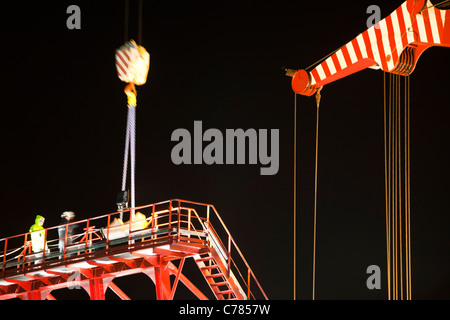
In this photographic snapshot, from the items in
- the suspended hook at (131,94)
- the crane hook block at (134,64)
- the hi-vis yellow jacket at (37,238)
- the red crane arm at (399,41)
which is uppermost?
the crane hook block at (134,64)

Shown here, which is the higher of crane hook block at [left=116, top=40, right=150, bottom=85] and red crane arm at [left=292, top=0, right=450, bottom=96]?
crane hook block at [left=116, top=40, right=150, bottom=85]

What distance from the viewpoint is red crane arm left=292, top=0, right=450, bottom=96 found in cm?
1212

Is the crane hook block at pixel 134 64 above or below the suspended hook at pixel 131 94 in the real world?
above

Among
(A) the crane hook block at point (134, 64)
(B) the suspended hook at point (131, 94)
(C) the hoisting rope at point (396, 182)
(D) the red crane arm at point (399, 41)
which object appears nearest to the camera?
(D) the red crane arm at point (399, 41)

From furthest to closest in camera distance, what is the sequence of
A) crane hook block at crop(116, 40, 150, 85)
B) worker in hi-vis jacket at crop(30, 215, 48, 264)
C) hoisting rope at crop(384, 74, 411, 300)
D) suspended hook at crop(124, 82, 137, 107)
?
crane hook block at crop(116, 40, 150, 85)
suspended hook at crop(124, 82, 137, 107)
worker in hi-vis jacket at crop(30, 215, 48, 264)
hoisting rope at crop(384, 74, 411, 300)

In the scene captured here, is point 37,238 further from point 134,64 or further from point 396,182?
point 396,182

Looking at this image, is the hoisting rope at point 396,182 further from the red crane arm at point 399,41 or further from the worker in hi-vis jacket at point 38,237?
the worker in hi-vis jacket at point 38,237

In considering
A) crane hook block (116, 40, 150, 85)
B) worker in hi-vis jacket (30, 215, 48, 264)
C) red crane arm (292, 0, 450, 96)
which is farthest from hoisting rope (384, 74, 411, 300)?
worker in hi-vis jacket (30, 215, 48, 264)

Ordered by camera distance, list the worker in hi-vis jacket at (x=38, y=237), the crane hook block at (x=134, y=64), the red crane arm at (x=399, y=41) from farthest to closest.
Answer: the crane hook block at (x=134, y=64), the worker in hi-vis jacket at (x=38, y=237), the red crane arm at (x=399, y=41)

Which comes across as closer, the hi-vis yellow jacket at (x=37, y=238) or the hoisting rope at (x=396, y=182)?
the hoisting rope at (x=396, y=182)

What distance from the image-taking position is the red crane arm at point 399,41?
1212 centimetres

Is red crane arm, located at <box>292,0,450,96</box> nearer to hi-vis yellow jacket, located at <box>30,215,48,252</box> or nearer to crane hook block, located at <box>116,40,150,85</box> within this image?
crane hook block, located at <box>116,40,150,85</box>

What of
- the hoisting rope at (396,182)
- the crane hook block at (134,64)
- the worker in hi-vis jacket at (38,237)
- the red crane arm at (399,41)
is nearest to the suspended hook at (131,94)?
the crane hook block at (134,64)
